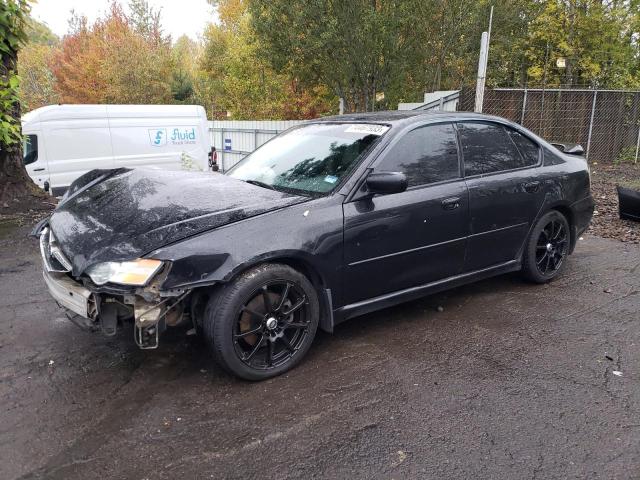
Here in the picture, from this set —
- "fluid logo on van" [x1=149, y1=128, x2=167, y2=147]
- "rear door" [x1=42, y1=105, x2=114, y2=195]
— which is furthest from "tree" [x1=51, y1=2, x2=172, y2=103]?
"rear door" [x1=42, y1=105, x2=114, y2=195]

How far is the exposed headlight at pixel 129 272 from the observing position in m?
2.83

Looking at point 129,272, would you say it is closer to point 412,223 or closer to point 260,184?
point 260,184

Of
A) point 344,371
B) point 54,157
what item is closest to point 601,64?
point 54,157

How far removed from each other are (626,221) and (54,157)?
10074mm

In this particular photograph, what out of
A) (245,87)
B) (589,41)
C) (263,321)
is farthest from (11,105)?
(245,87)

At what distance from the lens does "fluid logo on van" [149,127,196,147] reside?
11.2 meters

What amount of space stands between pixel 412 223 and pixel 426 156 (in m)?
0.60

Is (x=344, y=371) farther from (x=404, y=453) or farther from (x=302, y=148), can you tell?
(x=302, y=148)

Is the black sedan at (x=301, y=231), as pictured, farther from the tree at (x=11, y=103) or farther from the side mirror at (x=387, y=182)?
the tree at (x=11, y=103)

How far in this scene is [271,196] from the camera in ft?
11.7

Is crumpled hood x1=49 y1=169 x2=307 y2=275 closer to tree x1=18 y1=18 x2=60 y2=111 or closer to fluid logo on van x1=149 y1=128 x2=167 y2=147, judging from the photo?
fluid logo on van x1=149 y1=128 x2=167 y2=147

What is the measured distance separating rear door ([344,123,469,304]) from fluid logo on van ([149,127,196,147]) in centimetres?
851

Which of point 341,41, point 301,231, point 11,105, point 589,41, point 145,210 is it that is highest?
point 589,41

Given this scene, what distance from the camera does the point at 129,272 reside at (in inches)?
112
